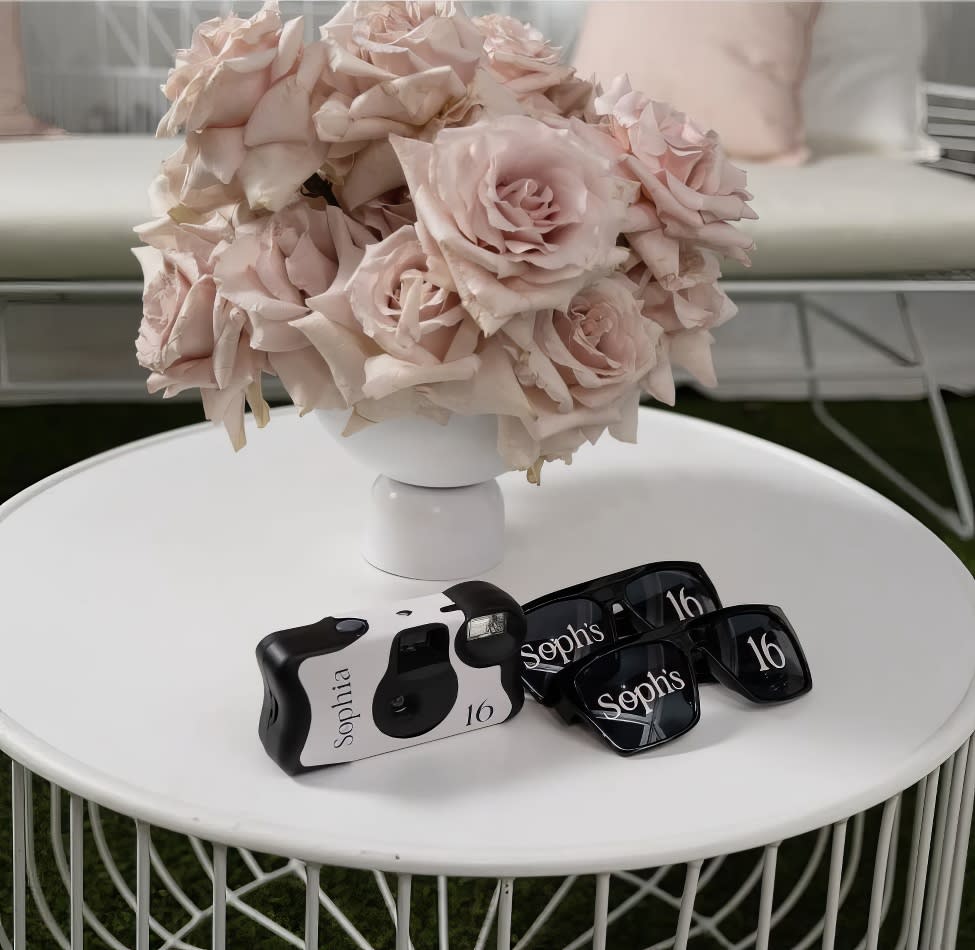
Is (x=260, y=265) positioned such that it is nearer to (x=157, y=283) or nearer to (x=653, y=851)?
(x=157, y=283)

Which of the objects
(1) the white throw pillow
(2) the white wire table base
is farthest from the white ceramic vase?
(1) the white throw pillow

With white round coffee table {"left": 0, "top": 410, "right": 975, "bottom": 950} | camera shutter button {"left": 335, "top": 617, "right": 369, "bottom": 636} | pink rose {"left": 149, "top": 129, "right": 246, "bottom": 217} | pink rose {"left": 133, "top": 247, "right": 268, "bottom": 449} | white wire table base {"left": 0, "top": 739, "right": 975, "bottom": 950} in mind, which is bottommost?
white wire table base {"left": 0, "top": 739, "right": 975, "bottom": 950}

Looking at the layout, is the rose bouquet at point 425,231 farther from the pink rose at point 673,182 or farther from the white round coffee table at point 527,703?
the white round coffee table at point 527,703

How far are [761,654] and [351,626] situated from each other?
27cm

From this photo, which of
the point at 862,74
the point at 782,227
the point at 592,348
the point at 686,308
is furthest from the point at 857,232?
the point at 592,348

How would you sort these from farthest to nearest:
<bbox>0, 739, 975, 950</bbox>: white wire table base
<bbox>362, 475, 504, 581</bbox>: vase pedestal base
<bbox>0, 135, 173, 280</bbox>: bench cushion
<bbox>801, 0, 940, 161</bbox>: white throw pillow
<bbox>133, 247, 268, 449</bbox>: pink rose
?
<bbox>801, 0, 940, 161</bbox>: white throw pillow
<bbox>0, 135, 173, 280</bbox>: bench cushion
<bbox>0, 739, 975, 950</bbox>: white wire table base
<bbox>362, 475, 504, 581</bbox>: vase pedestal base
<bbox>133, 247, 268, 449</bbox>: pink rose

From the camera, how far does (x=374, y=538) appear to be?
943mm

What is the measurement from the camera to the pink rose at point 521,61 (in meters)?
0.82

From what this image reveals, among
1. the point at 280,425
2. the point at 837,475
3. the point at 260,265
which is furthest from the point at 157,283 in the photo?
the point at 837,475

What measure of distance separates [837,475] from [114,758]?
734mm

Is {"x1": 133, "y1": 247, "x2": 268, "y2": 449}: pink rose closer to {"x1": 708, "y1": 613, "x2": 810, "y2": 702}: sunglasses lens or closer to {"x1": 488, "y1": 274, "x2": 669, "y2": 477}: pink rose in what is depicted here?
{"x1": 488, "y1": 274, "x2": 669, "y2": 477}: pink rose

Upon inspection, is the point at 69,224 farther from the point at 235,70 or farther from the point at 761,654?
the point at 761,654

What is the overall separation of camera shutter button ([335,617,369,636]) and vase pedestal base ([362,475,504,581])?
22 centimetres

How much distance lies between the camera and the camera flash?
0.73 m
